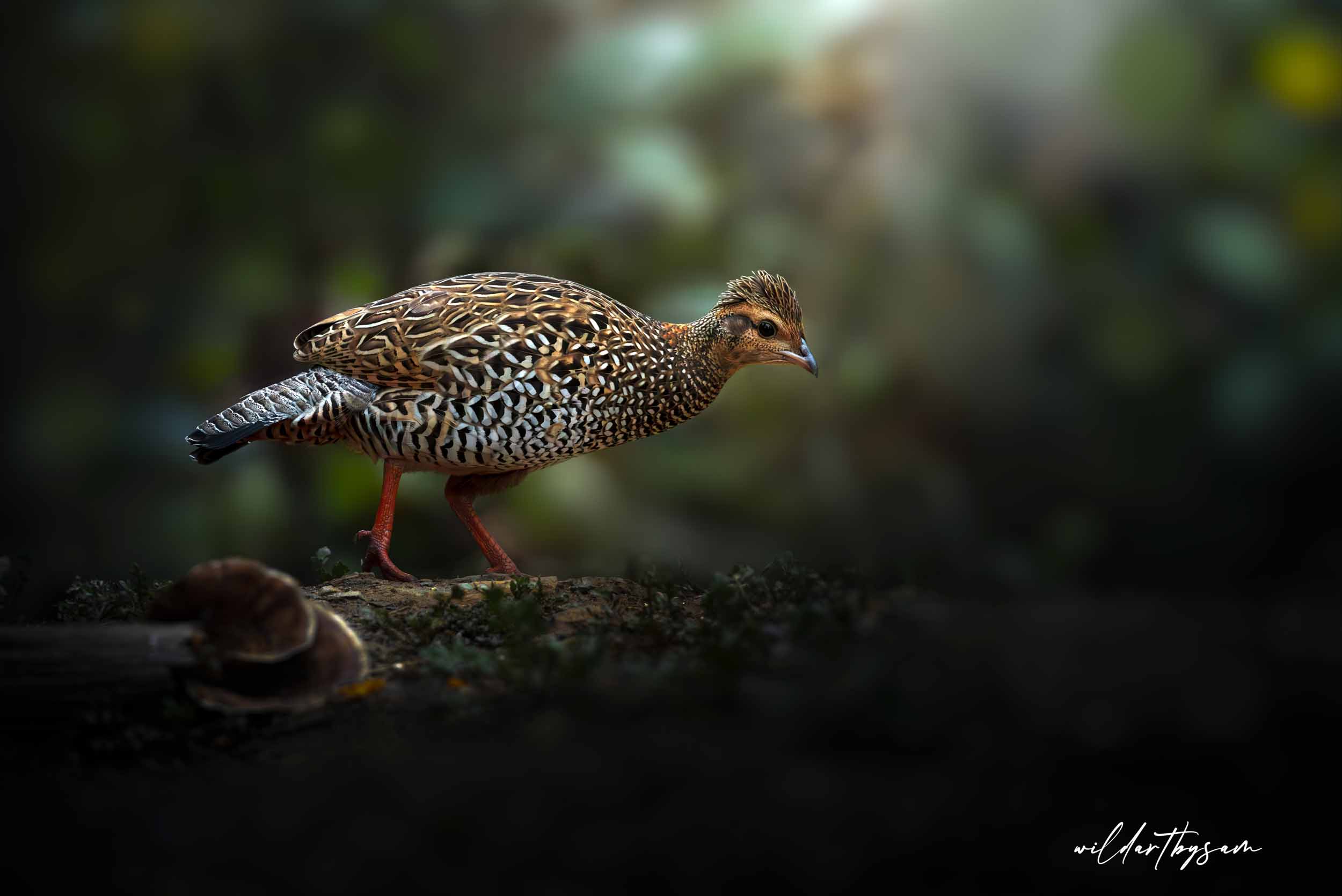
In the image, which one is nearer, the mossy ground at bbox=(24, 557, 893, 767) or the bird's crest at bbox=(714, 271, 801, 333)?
the mossy ground at bbox=(24, 557, 893, 767)

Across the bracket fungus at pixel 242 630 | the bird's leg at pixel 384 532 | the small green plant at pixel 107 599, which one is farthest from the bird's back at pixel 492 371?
the bracket fungus at pixel 242 630

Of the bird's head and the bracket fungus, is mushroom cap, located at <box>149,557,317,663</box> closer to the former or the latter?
the bracket fungus

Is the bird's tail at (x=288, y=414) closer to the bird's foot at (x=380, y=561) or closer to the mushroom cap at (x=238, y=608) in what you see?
the bird's foot at (x=380, y=561)

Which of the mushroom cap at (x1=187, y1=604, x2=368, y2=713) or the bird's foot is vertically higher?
the bird's foot

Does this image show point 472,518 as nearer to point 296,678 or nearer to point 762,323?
point 762,323

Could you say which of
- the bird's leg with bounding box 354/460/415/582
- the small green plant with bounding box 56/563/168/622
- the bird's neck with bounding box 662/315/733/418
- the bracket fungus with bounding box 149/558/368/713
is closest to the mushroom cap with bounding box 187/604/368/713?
the bracket fungus with bounding box 149/558/368/713

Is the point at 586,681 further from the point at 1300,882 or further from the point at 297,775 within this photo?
the point at 1300,882
